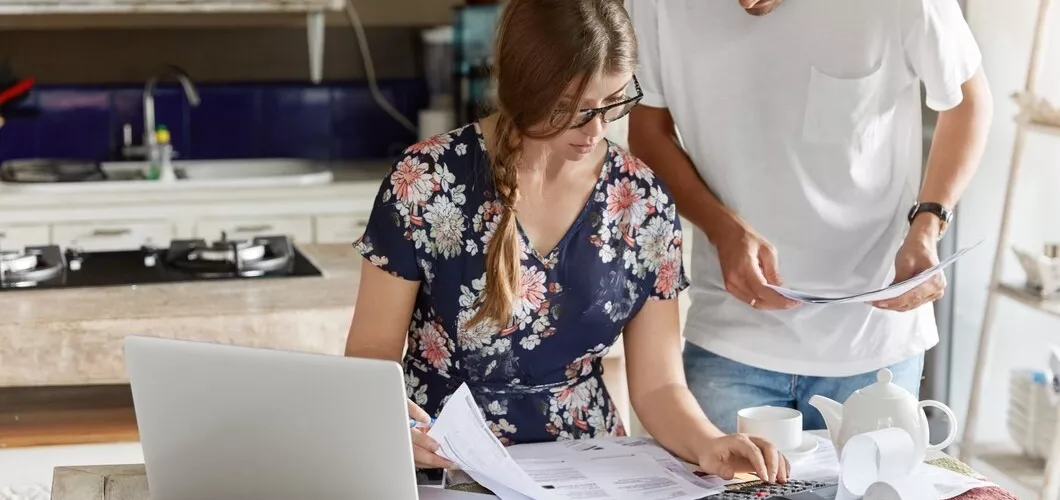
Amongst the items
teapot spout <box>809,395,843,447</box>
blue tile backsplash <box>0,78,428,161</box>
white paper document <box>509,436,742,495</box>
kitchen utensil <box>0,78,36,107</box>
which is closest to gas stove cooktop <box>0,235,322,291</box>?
white paper document <box>509,436,742,495</box>

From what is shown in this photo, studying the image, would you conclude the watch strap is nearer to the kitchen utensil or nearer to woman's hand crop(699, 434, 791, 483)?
woman's hand crop(699, 434, 791, 483)

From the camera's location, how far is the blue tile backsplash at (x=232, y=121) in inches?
180

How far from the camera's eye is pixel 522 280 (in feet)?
5.48

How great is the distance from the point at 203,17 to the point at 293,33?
360mm

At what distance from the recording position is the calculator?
1.44 metres

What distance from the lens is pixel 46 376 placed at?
7.70 ft

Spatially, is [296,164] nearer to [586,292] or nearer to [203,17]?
[203,17]

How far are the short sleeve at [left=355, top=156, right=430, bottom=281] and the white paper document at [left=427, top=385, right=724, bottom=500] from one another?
0.28 m

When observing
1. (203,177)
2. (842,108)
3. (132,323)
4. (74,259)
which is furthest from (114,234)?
(842,108)

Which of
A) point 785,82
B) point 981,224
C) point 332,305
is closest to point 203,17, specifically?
point 332,305

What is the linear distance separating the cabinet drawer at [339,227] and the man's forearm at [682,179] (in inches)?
90.0

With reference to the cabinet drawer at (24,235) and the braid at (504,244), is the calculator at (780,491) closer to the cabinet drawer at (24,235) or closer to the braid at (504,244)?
the braid at (504,244)

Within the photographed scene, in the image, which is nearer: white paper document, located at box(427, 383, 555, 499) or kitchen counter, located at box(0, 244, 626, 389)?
white paper document, located at box(427, 383, 555, 499)

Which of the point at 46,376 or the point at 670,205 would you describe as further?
the point at 46,376
